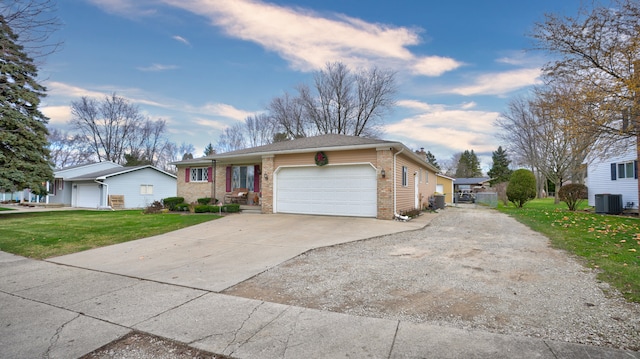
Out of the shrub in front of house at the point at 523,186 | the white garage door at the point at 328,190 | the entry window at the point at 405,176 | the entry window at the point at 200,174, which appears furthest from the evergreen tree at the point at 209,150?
the shrub in front of house at the point at 523,186

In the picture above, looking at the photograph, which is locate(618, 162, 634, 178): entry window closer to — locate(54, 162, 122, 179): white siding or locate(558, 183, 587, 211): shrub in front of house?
locate(558, 183, 587, 211): shrub in front of house

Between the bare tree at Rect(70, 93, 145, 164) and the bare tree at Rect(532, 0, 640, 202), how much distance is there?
42128 millimetres

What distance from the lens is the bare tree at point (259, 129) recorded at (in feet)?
117

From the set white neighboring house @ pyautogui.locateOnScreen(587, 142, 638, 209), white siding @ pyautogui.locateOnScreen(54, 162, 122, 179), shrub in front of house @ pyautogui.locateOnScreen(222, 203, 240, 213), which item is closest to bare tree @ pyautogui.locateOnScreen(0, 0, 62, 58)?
shrub in front of house @ pyautogui.locateOnScreen(222, 203, 240, 213)

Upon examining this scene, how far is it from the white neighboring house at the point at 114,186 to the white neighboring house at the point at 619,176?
29744 mm

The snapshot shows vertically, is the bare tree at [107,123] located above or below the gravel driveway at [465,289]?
above

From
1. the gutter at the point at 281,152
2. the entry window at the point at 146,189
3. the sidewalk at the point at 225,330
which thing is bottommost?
the sidewalk at the point at 225,330

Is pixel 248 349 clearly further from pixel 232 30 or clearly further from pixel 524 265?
pixel 232 30

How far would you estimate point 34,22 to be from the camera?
490 cm

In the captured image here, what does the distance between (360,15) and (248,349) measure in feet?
41.7

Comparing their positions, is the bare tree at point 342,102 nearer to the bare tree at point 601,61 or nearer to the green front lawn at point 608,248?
the bare tree at point 601,61

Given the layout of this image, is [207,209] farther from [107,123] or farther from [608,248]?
[107,123]

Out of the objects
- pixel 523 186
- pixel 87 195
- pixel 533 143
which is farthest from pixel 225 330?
pixel 533 143

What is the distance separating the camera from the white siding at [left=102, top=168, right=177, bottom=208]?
2381cm
